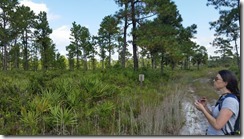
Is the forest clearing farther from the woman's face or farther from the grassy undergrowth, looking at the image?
the woman's face

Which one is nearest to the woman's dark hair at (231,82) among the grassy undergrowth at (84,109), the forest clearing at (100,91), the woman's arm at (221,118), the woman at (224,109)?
the woman at (224,109)

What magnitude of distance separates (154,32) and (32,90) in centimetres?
571

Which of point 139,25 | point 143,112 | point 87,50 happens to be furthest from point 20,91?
point 139,25

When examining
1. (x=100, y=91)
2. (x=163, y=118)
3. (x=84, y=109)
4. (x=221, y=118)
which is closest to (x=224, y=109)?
(x=221, y=118)

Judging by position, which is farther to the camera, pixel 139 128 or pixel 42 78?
pixel 42 78

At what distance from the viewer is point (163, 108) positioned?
2.71m

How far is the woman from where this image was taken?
146 centimetres

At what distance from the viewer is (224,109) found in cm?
146

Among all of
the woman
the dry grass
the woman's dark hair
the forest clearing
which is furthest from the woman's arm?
the dry grass

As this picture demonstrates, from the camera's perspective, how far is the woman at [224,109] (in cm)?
146

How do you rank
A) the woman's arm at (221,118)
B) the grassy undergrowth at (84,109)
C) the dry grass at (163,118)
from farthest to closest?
the grassy undergrowth at (84,109), the dry grass at (163,118), the woman's arm at (221,118)

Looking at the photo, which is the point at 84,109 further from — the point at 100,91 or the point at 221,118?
the point at 221,118

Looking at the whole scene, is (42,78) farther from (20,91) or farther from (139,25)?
(139,25)

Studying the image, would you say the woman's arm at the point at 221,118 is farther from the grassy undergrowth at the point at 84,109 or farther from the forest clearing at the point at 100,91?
the grassy undergrowth at the point at 84,109
